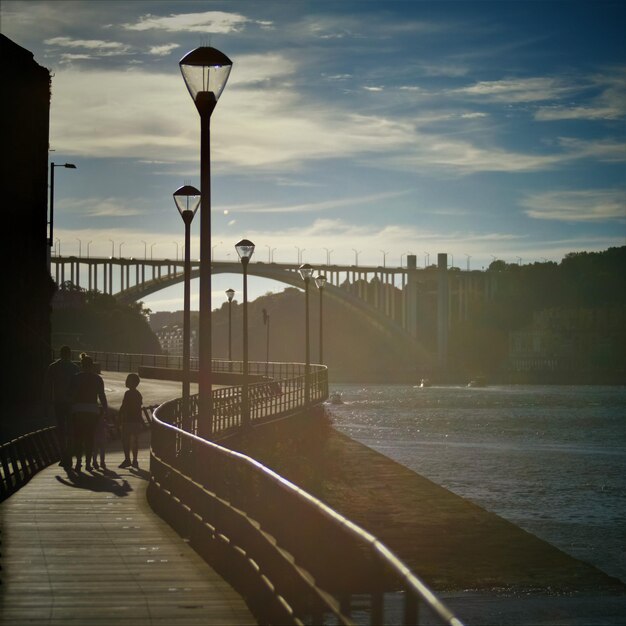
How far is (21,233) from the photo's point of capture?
Result: 39312mm

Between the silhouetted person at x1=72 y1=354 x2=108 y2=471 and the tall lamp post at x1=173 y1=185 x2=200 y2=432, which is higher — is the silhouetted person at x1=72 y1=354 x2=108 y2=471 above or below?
below

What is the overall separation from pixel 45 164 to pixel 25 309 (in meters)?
5.44

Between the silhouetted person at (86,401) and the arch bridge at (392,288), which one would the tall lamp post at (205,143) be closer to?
the silhouetted person at (86,401)

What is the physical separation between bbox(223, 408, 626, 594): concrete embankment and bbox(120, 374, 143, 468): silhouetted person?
260 inches

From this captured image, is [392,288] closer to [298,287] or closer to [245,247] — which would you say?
[298,287]

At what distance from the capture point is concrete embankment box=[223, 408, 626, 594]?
85.0 ft

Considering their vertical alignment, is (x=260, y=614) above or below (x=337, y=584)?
below

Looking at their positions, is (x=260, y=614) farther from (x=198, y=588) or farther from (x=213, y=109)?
(x=213, y=109)

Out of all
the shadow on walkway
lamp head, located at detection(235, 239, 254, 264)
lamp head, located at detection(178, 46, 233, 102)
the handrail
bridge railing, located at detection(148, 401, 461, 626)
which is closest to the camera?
bridge railing, located at detection(148, 401, 461, 626)

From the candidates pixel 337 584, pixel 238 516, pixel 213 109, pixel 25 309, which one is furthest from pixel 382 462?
pixel 337 584

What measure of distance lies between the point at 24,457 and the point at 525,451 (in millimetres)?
41413

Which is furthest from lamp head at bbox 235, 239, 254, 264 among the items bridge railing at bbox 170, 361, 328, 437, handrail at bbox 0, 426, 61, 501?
handrail at bbox 0, 426, 61, 501

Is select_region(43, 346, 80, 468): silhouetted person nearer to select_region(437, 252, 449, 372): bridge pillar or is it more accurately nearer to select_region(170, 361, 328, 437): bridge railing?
select_region(170, 361, 328, 437): bridge railing

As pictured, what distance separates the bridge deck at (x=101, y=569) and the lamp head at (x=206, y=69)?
498 cm
